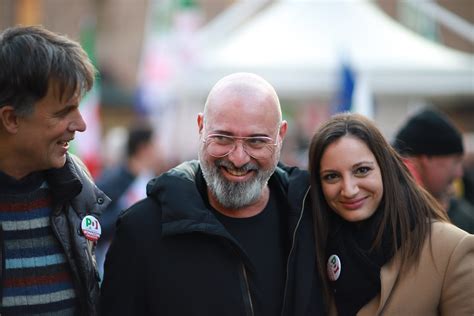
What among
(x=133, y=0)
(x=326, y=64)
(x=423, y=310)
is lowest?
(x=423, y=310)

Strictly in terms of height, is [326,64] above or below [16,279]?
above

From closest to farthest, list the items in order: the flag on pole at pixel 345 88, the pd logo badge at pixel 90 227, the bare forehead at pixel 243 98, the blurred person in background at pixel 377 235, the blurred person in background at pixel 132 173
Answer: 1. the blurred person in background at pixel 377 235
2. the pd logo badge at pixel 90 227
3. the bare forehead at pixel 243 98
4. the blurred person in background at pixel 132 173
5. the flag on pole at pixel 345 88

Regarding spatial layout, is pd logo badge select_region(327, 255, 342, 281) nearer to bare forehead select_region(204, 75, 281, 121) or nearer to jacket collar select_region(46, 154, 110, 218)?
bare forehead select_region(204, 75, 281, 121)

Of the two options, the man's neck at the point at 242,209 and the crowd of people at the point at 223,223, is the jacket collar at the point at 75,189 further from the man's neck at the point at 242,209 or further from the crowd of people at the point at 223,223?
the man's neck at the point at 242,209

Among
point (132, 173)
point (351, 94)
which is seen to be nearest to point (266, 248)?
point (132, 173)

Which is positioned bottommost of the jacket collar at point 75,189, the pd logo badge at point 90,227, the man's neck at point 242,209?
the pd logo badge at point 90,227

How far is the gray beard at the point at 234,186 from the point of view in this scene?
332 cm

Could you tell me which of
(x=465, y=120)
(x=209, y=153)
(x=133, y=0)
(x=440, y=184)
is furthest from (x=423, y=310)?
(x=133, y=0)

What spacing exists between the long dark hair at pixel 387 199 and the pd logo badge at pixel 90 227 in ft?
3.16

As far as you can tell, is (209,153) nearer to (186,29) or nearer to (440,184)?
(440,184)

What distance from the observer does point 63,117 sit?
304cm

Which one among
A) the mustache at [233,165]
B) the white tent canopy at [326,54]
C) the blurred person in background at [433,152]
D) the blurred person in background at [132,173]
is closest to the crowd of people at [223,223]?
the mustache at [233,165]

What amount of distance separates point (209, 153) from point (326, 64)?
686 centimetres

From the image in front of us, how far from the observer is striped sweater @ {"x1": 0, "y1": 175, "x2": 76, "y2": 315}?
301 centimetres
